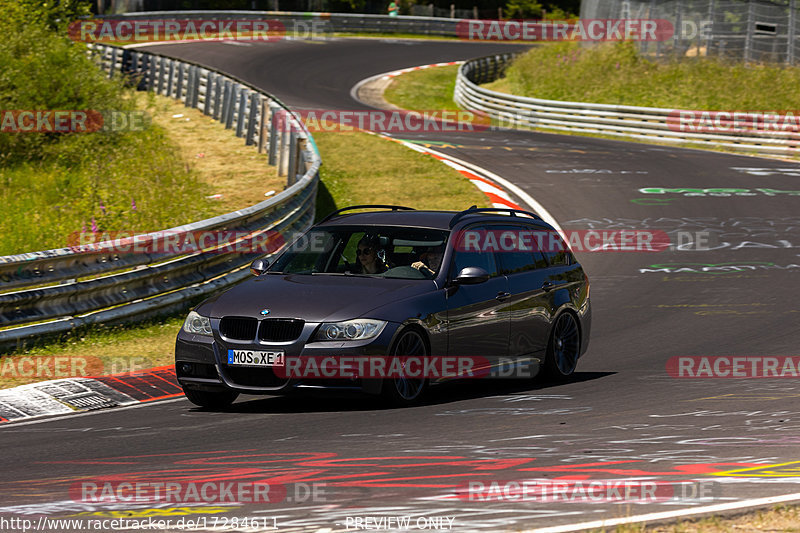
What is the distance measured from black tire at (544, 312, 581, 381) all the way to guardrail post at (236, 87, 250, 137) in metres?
16.6

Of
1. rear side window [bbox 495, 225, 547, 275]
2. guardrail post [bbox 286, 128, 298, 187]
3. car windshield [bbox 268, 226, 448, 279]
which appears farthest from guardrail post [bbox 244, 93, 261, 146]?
car windshield [bbox 268, 226, 448, 279]

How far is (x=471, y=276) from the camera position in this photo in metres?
9.52

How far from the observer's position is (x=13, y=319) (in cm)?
1086

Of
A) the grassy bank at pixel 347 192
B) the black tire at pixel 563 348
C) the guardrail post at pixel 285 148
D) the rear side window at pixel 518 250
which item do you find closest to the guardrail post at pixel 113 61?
the grassy bank at pixel 347 192

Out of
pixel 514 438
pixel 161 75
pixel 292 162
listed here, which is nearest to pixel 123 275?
pixel 514 438

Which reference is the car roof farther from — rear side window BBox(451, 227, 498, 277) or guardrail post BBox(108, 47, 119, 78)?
guardrail post BBox(108, 47, 119, 78)

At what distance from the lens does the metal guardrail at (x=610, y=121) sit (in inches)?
1214

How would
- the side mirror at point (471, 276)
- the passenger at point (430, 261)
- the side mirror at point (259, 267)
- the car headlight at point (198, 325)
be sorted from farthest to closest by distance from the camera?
the side mirror at point (259, 267) → the passenger at point (430, 261) → the side mirror at point (471, 276) → the car headlight at point (198, 325)

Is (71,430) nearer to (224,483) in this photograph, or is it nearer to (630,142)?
(224,483)

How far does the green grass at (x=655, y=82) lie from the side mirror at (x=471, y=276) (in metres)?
28.2

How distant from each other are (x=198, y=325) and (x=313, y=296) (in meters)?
0.94

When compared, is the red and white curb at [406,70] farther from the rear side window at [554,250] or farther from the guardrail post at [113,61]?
the rear side window at [554,250]

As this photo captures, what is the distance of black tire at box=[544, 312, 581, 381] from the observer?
1081 centimetres

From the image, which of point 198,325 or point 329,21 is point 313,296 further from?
point 329,21
